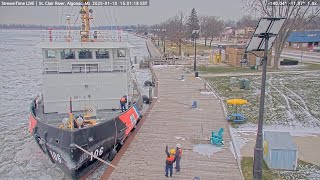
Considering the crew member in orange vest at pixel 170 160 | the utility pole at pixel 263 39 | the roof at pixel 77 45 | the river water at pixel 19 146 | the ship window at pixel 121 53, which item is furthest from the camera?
the ship window at pixel 121 53

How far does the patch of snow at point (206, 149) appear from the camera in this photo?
1297 centimetres

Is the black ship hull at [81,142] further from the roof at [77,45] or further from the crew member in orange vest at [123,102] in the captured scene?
the roof at [77,45]

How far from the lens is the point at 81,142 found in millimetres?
11602

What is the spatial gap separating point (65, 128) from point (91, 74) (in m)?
4.20

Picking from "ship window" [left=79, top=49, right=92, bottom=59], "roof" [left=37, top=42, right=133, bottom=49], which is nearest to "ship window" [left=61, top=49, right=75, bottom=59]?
"ship window" [left=79, top=49, right=92, bottom=59]

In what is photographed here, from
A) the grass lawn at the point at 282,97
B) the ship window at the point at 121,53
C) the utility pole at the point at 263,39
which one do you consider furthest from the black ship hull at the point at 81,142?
the grass lawn at the point at 282,97

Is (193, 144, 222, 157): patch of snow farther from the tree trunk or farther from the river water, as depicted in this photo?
the tree trunk

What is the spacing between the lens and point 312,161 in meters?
12.2

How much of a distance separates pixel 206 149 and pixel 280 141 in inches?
117

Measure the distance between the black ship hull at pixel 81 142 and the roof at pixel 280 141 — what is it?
609 centimetres

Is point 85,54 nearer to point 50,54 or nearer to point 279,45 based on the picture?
point 50,54


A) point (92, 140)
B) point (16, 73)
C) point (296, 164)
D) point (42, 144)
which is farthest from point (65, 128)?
point (16, 73)

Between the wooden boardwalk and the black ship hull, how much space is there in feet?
2.85

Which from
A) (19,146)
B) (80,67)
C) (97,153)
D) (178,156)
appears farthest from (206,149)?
(19,146)
